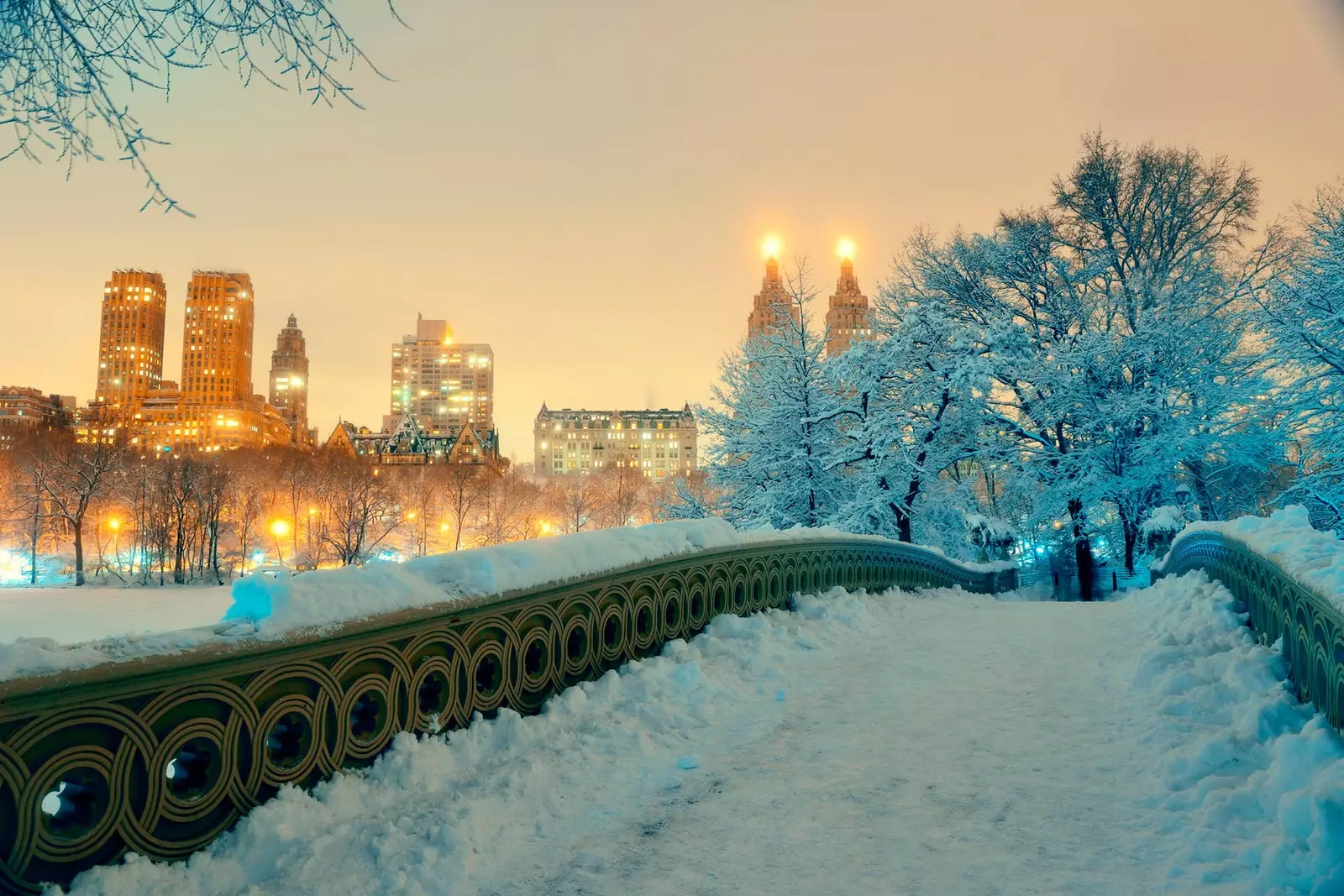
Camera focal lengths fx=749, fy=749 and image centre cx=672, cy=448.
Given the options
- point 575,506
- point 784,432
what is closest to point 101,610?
point 784,432

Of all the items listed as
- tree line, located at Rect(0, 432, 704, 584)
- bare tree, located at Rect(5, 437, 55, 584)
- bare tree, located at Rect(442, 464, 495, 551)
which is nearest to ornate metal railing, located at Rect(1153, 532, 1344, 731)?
tree line, located at Rect(0, 432, 704, 584)

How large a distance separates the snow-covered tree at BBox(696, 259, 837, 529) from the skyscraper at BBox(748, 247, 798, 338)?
10cm

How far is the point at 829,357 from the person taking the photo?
24.0 metres

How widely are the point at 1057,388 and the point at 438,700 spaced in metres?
24.6

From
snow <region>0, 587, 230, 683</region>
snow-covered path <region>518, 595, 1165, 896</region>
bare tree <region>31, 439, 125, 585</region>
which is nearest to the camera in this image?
snow <region>0, 587, 230, 683</region>

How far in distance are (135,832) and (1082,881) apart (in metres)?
3.79

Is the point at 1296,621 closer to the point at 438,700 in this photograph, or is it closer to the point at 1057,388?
the point at 438,700

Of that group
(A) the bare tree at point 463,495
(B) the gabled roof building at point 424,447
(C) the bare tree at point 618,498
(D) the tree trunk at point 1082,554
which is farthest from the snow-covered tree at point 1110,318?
(B) the gabled roof building at point 424,447

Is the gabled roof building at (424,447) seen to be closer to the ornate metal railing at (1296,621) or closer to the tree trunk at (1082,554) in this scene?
the tree trunk at (1082,554)

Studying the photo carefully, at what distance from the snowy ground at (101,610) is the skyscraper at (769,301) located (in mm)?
20413

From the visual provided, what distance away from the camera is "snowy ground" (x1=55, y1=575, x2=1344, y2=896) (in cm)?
315

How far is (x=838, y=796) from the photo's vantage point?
164 inches

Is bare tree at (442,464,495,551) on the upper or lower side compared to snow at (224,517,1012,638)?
upper

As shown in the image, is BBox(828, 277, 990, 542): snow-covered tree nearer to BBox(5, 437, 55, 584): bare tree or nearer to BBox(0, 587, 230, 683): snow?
BBox(0, 587, 230, 683): snow
